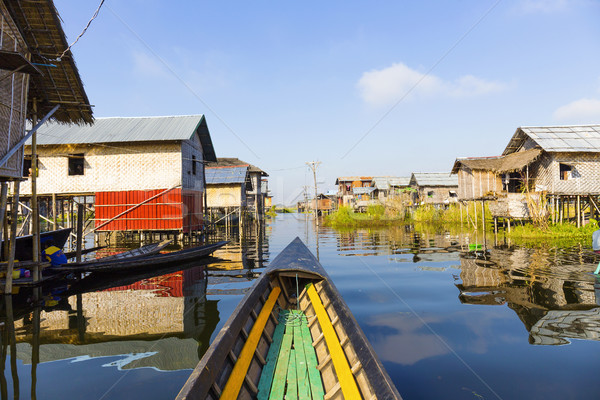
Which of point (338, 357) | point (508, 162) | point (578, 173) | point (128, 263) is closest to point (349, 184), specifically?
point (508, 162)

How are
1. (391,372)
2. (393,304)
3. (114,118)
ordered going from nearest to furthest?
(391,372) < (393,304) < (114,118)

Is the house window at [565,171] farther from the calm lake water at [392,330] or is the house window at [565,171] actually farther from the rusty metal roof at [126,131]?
the rusty metal roof at [126,131]

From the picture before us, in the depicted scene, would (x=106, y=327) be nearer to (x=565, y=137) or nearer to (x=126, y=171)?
(x=126, y=171)

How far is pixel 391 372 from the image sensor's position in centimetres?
409

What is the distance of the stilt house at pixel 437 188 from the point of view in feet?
122

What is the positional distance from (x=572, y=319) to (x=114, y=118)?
21.9 metres

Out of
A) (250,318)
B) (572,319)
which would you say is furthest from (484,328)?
(250,318)

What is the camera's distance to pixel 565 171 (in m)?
18.4

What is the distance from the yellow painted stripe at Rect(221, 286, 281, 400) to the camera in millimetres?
2905

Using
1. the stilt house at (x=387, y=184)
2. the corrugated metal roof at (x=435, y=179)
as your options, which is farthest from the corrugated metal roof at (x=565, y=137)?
the stilt house at (x=387, y=184)

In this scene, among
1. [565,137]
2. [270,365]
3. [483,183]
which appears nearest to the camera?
[270,365]

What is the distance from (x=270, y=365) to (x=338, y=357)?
86cm

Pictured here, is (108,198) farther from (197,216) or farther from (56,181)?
(197,216)

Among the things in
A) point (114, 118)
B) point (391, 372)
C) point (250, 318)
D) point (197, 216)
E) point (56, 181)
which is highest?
point (114, 118)
